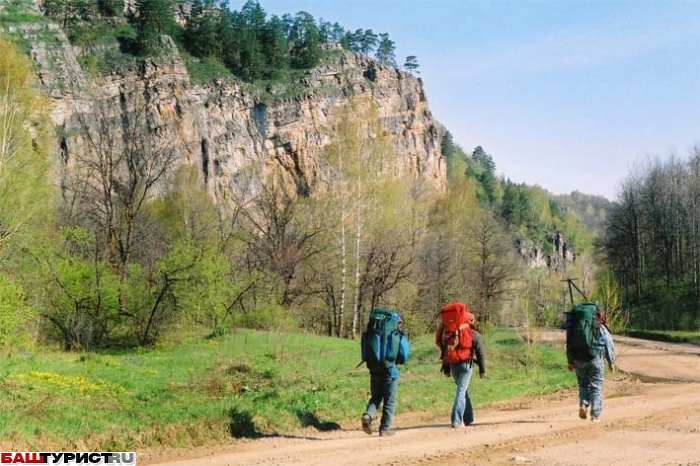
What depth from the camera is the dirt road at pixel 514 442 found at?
8.42 metres

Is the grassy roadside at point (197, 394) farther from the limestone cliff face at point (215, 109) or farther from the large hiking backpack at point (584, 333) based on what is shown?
the limestone cliff face at point (215, 109)

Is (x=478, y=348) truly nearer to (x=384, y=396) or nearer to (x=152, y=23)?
(x=384, y=396)

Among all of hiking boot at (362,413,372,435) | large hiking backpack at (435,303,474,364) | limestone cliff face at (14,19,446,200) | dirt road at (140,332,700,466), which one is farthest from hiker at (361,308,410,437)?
limestone cliff face at (14,19,446,200)

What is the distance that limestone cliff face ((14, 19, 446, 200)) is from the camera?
71062 mm

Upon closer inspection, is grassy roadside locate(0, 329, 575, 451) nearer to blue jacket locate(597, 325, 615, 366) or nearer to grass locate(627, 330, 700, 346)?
blue jacket locate(597, 325, 615, 366)

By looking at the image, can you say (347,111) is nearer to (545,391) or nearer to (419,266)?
(419,266)

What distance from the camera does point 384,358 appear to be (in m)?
10.2

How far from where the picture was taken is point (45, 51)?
70.9 meters

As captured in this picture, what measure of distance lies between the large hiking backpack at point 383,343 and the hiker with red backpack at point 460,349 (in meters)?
0.98

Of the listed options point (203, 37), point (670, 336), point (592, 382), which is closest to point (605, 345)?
point (592, 382)

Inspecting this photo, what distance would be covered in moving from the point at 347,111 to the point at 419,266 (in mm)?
11378

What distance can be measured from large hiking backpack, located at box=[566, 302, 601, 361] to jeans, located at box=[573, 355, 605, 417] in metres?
0.12

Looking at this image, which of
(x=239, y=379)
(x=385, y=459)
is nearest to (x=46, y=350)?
(x=239, y=379)

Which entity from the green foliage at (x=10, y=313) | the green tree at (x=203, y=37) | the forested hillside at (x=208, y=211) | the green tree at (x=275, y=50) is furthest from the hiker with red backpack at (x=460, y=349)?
the green tree at (x=203, y=37)
